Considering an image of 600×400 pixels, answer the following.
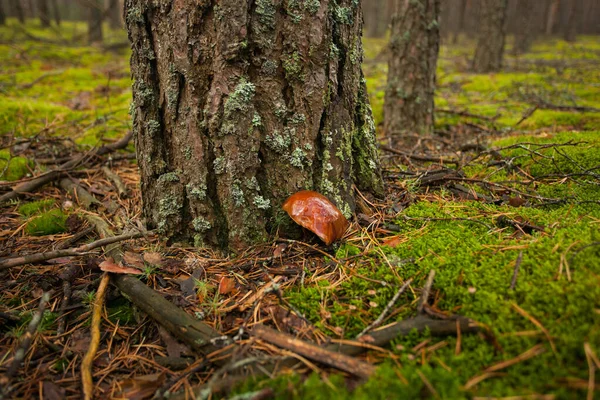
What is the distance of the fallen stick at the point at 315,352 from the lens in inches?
52.9

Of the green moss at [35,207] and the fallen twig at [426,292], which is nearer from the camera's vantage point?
the fallen twig at [426,292]

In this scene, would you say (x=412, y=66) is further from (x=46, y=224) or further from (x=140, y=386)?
(x=140, y=386)

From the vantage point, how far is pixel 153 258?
7.00 feet

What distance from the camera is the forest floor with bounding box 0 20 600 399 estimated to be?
1.30 m

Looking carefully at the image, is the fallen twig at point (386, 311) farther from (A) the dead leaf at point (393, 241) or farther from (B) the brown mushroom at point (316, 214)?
(B) the brown mushroom at point (316, 214)

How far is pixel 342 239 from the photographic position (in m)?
2.16

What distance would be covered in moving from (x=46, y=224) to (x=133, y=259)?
38.6 inches

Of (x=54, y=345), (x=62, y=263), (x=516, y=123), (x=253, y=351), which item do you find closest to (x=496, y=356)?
(x=253, y=351)

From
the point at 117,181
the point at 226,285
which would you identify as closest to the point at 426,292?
the point at 226,285

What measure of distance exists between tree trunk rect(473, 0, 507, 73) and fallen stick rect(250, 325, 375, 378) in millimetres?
12217

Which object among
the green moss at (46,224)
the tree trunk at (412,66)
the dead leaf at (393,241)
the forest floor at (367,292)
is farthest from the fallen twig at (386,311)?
the tree trunk at (412,66)

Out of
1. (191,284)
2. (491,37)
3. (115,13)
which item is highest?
(115,13)

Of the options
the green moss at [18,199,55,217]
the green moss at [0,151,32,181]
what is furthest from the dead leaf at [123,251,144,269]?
the green moss at [0,151,32,181]

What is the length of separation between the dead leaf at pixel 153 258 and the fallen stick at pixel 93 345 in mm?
229
